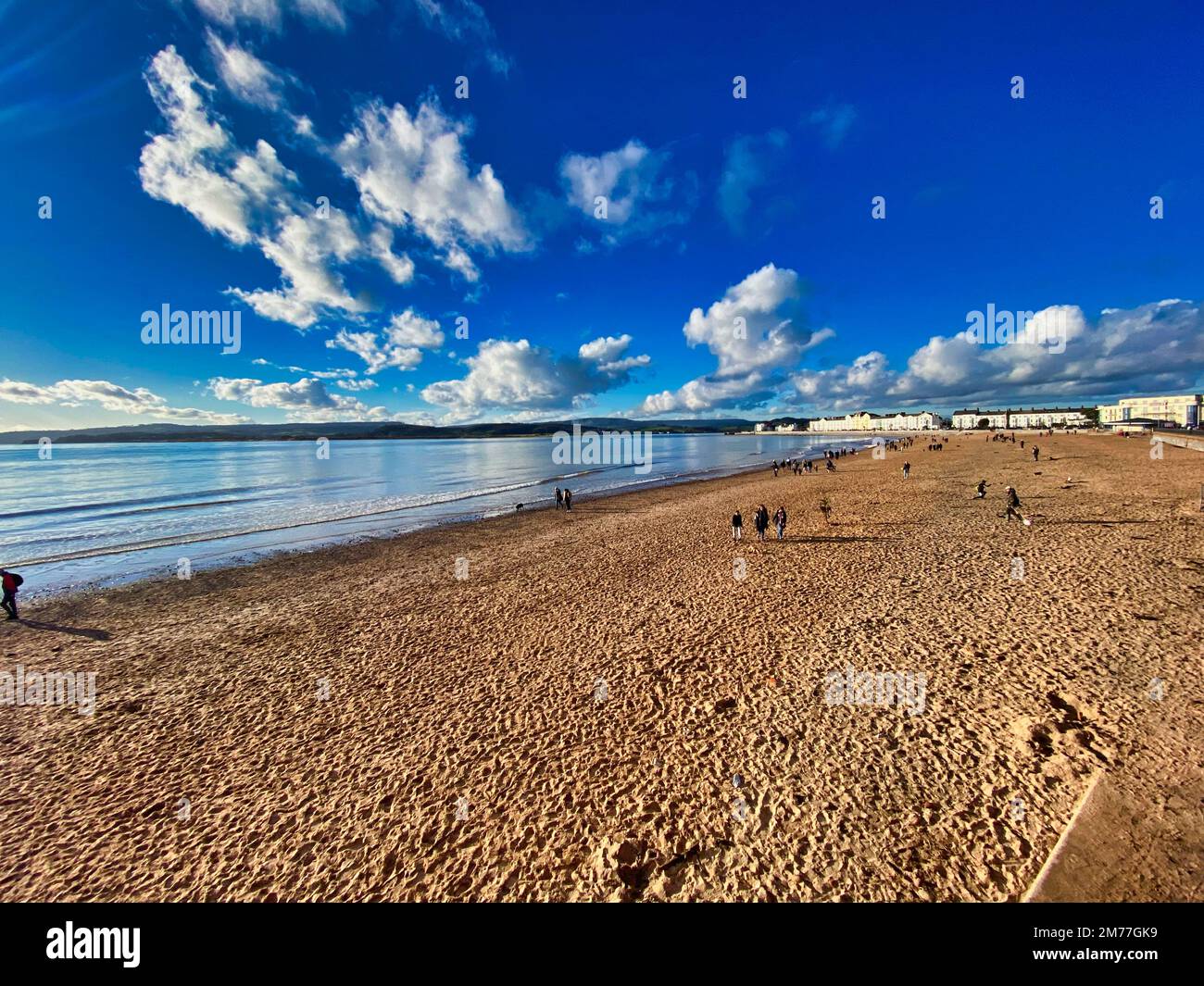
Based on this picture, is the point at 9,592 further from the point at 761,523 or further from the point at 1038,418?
the point at 1038,418

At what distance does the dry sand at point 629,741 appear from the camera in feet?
14.9

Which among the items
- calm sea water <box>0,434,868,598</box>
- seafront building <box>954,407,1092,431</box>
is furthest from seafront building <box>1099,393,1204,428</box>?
calm sea water <box>0,434,868,598</box>

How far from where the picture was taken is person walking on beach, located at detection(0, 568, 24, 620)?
12117 mm

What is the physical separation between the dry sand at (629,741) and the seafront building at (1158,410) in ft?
640

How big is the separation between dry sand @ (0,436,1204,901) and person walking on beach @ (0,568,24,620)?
3.63 ft

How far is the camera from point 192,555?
64.2 ft

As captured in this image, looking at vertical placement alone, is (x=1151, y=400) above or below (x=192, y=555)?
above

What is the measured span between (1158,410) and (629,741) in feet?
791
